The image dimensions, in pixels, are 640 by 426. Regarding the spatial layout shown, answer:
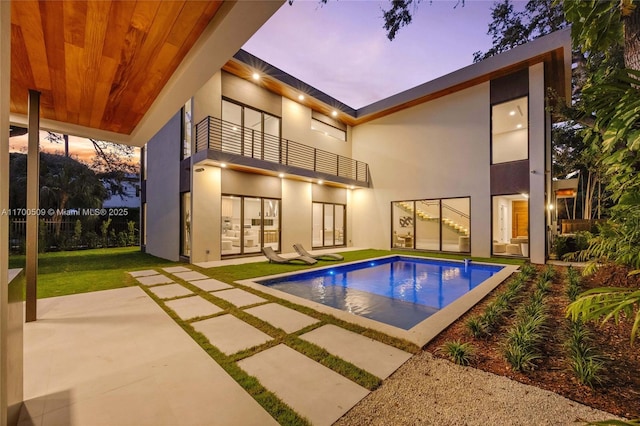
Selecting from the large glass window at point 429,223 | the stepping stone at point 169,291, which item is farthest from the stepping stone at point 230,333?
the large glass window at point 429,223

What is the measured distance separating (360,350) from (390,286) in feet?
12.9

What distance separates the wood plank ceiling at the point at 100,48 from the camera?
185cm

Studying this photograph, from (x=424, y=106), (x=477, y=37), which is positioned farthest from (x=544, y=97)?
(x=477, y=37)

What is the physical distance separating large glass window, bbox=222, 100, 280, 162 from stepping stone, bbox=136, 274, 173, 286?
15.9 feet

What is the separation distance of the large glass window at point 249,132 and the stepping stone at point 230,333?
22.9 feet

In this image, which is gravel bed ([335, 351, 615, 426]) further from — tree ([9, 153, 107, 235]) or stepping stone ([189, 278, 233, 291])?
tree ([9, 153, 107, 235])

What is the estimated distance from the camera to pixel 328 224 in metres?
13.4

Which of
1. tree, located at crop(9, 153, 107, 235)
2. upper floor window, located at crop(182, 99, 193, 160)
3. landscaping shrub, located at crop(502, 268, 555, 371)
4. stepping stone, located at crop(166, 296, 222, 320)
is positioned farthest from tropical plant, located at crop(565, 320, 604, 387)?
tree, located at crop(9, 153, 107, 235)

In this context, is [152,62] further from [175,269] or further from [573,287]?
[573,287]

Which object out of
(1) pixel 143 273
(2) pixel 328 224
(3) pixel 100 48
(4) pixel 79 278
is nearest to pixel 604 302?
(3) pixel 100 48

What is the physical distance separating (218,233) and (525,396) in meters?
8.67

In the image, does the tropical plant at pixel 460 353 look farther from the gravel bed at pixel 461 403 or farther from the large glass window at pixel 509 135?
the large glass window at pixel 509 135

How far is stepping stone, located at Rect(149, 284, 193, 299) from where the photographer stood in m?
4.92

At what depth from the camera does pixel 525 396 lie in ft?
7.09
